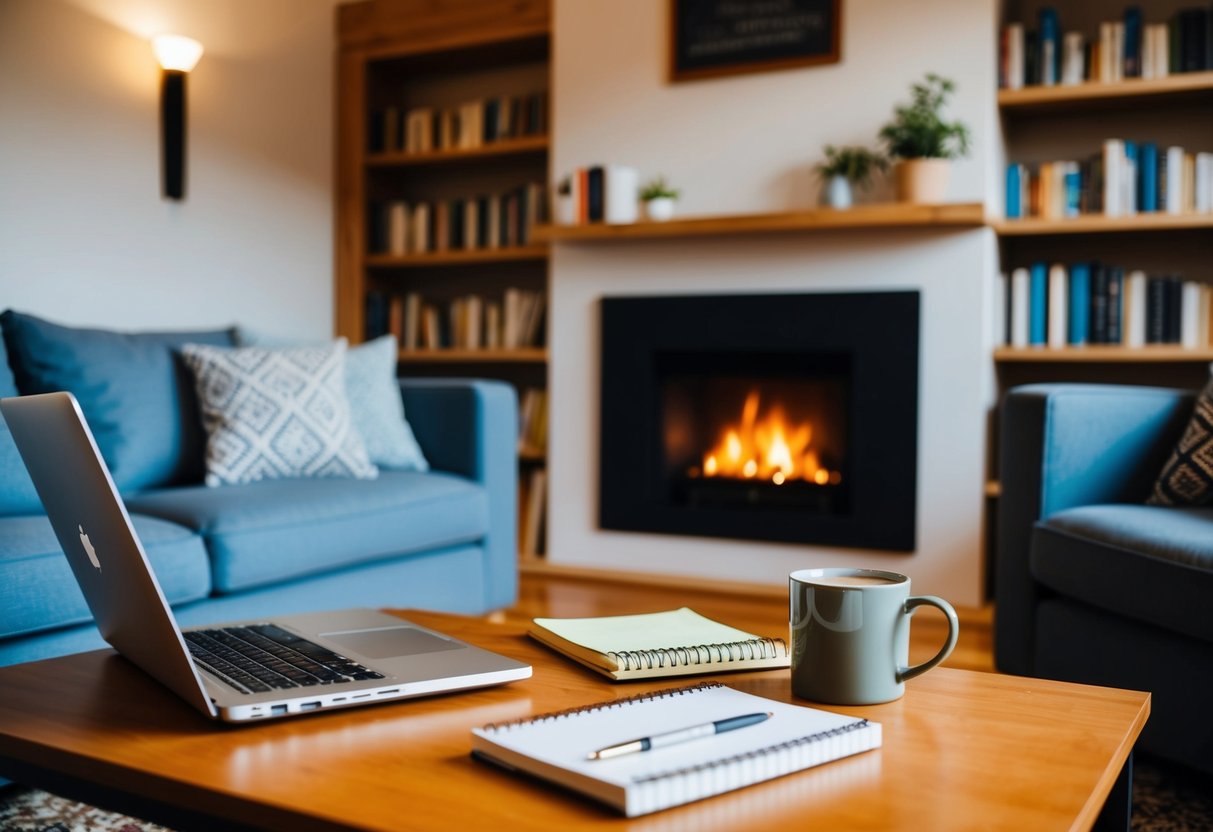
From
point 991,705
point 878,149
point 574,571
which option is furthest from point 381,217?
point 991,705

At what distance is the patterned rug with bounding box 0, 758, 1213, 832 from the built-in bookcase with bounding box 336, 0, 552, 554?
7.72 feet

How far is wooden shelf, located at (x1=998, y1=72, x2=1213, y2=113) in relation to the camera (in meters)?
3.05

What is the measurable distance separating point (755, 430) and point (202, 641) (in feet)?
8.87

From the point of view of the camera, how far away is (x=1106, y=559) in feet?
6.23

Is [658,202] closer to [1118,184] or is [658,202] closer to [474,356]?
[474,356]

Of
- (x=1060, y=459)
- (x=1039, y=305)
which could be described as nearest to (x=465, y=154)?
(x=1039, y=305)

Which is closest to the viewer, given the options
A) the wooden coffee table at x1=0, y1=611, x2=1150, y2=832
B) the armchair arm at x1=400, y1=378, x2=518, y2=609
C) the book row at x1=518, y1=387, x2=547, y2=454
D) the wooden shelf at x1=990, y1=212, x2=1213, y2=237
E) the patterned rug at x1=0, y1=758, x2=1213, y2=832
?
the wooden coffee table at x1=0, y1=611, x2=1150, y2=832

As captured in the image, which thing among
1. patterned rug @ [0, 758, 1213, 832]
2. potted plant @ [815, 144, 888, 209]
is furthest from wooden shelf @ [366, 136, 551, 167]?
patterned rug @ [0, 758, 1213, 832]

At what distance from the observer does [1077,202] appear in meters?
3.24

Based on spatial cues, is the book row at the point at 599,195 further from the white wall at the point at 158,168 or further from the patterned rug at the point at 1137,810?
the patterned rug at the point at 1137,810

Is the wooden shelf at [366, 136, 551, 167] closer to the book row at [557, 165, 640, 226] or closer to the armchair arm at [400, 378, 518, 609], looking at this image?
the book row at [557, 165, 640, 226]

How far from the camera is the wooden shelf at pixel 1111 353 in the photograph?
307 cm

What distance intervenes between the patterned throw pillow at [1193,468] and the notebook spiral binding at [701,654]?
1429 mm

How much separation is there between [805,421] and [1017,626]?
1.44 meters
